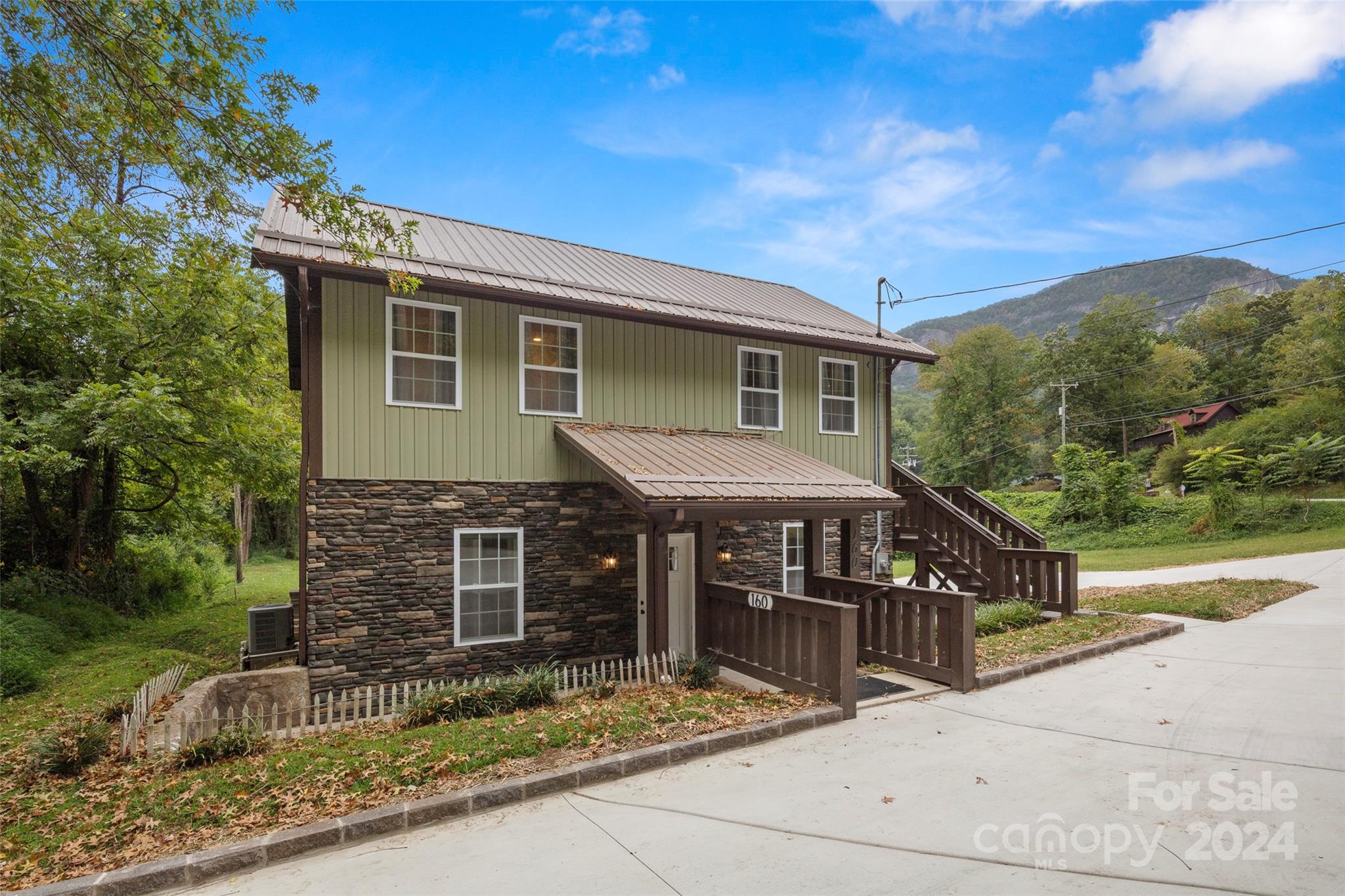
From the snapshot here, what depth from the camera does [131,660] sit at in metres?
9.76

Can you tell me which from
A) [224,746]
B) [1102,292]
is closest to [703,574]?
[224,746]

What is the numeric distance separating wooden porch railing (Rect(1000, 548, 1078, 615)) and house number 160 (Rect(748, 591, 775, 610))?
639cm

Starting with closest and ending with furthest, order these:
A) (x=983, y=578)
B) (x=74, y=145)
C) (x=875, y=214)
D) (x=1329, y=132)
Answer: (x=74, y=145) < (x=983, y=578) < (x=1329, y=132) < (x=875, y=214)

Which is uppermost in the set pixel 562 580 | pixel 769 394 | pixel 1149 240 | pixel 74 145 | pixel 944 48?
pixel 1149 240

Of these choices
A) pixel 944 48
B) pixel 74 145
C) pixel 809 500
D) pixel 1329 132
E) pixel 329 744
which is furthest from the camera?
pixel 944 48

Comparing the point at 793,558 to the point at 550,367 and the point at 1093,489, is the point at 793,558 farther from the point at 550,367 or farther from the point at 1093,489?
the point at 1093,489

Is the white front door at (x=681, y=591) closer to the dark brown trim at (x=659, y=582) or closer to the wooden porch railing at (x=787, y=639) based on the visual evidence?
the wooden porch railing at (x=787, y=639)

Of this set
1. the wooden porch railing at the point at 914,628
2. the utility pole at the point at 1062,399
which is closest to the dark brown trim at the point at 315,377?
the wooden porch railing at the point at 914,628

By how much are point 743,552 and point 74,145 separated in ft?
30.6

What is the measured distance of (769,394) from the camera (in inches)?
440

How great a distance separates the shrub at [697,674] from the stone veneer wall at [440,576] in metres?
1.75

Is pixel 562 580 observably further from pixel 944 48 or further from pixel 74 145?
pixel 944 48

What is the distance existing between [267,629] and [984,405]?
40.1m

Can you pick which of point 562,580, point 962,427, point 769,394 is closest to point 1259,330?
point 962,427
